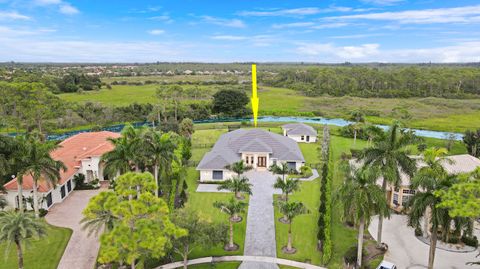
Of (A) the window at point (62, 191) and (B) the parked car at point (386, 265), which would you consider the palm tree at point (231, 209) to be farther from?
(A) the window at point (62, 191)

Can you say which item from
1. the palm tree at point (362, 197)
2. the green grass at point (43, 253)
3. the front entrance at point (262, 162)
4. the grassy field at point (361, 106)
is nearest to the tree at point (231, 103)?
the grassy field at point (361, 106)

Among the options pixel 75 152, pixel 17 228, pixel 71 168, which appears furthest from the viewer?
pixel 75 152

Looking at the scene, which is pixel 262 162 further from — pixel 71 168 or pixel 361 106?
pixel 361 106

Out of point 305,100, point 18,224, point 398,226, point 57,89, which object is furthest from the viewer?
point 305,100

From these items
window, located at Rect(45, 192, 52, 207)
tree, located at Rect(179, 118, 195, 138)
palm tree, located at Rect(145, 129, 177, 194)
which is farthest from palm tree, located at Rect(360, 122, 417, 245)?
tree, located at Rect(179, 118, 195, 138)

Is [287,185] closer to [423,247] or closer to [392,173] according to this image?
[392,173]

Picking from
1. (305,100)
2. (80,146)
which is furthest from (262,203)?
(305,100)

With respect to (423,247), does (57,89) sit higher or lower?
higher

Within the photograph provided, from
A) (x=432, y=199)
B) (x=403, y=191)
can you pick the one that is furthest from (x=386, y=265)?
(x=403, y=191)
